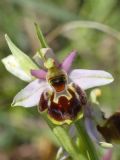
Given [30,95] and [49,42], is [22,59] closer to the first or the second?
[30,95]

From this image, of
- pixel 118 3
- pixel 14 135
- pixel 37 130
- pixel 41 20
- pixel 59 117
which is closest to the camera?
pixel 59 117

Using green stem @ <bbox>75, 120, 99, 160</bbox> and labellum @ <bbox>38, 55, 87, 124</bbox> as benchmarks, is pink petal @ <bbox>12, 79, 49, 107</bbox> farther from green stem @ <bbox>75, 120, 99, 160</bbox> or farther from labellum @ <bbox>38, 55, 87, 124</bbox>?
green stem @ <bbox>75, 120, 99, 160</bbox>

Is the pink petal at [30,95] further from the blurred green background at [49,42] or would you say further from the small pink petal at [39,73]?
the blurred green background at [49,42]

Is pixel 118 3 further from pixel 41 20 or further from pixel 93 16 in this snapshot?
pixel 41 20

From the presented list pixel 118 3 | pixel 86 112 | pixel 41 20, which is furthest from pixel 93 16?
pixel 86 112

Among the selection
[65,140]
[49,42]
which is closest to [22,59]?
[65,140]
